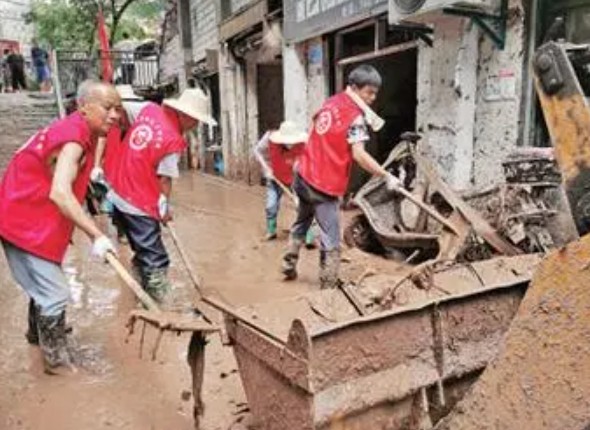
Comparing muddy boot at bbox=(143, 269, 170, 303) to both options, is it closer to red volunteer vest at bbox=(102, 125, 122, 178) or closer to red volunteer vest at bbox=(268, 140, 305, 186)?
red volunteer vest at bbox=(102, 125, 122, 178)

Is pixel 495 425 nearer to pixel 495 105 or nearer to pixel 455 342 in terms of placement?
pixel 455 342

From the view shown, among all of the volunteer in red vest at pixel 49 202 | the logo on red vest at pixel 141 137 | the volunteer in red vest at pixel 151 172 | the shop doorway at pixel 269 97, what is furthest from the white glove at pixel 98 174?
the shop doorway at pixel 269 97

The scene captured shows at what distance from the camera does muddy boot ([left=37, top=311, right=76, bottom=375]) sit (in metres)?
3.63

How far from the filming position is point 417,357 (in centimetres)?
237

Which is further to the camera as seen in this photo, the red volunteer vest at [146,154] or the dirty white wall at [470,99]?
the dirty white wall at [470,99]

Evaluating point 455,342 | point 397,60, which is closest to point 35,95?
point 397,60

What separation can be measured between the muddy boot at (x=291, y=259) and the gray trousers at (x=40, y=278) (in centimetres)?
219

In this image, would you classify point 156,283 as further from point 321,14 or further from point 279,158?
point 321,14

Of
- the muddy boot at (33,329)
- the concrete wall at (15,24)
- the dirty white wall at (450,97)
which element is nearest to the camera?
the muddy boot at (33,329)

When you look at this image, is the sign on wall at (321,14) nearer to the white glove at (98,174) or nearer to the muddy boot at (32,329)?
the white glove at (98,174)

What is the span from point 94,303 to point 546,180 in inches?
142

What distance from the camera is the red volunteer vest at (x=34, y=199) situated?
345 cm

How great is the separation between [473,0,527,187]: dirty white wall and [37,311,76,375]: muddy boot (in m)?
3.96

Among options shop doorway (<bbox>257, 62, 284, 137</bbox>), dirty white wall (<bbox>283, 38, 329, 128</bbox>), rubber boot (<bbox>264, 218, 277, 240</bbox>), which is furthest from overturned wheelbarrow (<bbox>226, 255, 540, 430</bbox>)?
shop doorway (<bbox>257, 62, 284, 137</bbox>)
